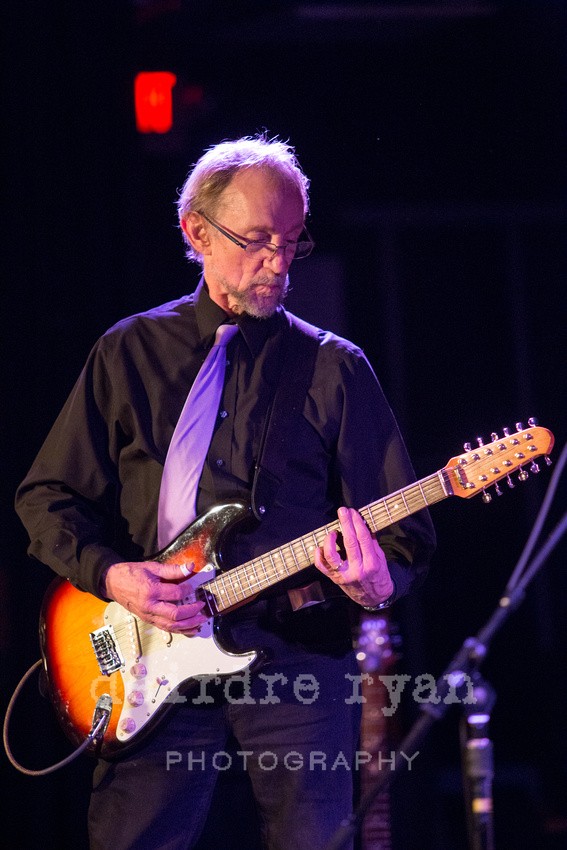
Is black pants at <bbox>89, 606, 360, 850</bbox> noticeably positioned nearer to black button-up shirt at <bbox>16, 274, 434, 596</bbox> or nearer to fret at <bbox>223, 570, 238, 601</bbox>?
fret at <bbox>223, 570, 238, 601</bbox>

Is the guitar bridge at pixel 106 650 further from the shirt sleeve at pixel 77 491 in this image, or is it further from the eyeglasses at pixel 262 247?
the eyeglasses at pixel 262 247

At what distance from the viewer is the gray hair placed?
9.52 feet

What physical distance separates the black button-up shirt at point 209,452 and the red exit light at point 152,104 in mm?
1545

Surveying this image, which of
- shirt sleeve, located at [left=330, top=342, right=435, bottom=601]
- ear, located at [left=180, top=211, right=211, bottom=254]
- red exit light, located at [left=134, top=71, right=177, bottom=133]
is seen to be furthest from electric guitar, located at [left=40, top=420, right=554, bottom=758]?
red exit light, located at [left=134, top=71, right=177, bottom=133]

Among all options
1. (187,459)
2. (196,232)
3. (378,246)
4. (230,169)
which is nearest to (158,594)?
(187,459)

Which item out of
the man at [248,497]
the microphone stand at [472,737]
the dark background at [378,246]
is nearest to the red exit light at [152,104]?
the dark background at [378,246]

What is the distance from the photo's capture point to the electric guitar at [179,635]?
99.7 inches

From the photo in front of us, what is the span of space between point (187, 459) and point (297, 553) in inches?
16.2

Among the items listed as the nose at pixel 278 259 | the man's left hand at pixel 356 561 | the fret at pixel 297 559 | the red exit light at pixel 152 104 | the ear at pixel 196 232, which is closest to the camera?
the man's left hand at pixel 356 561

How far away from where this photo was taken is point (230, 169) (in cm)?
291

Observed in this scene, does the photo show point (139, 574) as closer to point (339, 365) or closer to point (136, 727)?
point (136, 727)

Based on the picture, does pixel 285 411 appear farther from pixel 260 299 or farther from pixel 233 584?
pixel 233 584

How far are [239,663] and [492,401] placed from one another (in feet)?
8.58

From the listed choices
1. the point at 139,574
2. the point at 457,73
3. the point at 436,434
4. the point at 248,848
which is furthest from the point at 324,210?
the point at 248,848
